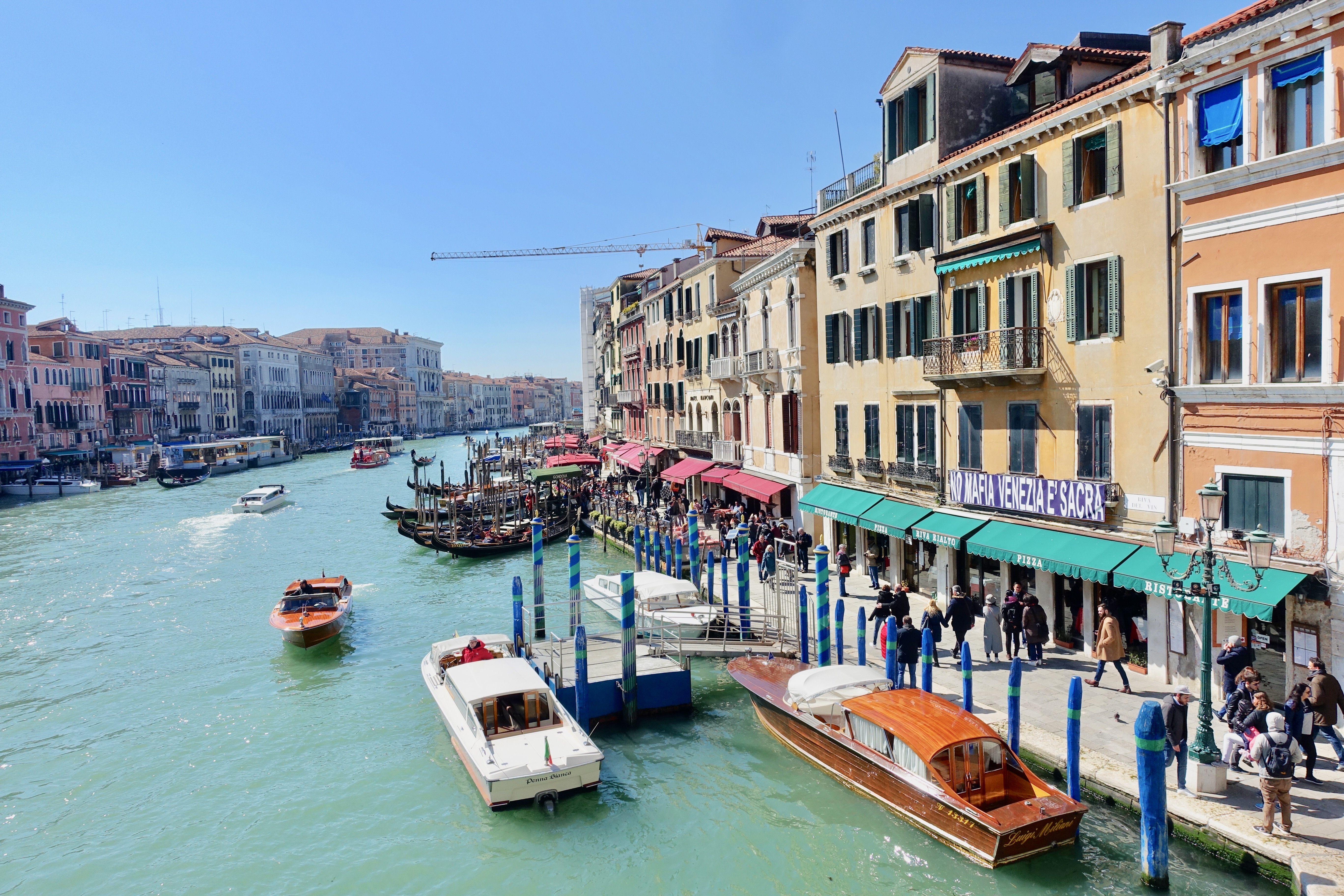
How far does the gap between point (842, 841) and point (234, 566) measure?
86.2ft

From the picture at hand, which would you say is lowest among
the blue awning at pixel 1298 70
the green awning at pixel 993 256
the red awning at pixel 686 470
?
the red awning at pixel 686 470

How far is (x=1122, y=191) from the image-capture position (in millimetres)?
12773

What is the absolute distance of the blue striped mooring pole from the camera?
9.32m

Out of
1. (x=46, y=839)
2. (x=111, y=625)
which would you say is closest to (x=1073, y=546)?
(x=46, y=839)

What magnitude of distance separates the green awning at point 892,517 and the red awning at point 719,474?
957 centimetres

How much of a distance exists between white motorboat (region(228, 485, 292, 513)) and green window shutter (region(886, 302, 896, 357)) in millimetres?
37129

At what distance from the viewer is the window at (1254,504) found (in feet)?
35.7

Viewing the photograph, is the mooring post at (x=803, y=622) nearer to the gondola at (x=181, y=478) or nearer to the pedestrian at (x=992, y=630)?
the pedestrian at (x=992, y=630)

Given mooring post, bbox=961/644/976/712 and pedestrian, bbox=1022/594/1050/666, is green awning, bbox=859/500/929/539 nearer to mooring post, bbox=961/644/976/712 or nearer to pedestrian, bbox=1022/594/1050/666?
pedestrian, bbox=1022/594/1050/666

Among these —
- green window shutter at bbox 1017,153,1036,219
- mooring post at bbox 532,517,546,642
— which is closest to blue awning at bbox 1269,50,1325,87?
green window shutter at bbox 1017,153,1036,219

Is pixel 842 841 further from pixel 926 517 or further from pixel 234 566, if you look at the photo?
pixel 234 566

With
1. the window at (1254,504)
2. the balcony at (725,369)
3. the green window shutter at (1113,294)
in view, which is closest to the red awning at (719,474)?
the balcony at (725,369)

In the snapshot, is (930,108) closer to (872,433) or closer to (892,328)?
(892,328)

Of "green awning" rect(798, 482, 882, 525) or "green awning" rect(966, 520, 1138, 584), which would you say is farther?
"green awning" rect(798, 482, 882, 525)
